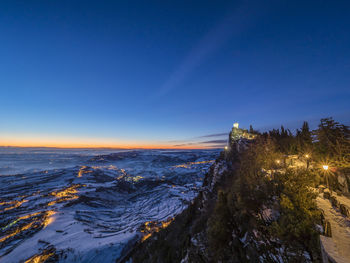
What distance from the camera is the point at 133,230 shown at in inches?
2739

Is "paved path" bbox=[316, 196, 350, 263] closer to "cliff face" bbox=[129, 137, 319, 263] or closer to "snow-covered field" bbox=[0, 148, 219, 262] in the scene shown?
"cliff face" bbox=[129, 137, 319, 263]

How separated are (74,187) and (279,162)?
170045 millimetres

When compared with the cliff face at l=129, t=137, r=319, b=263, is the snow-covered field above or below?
below

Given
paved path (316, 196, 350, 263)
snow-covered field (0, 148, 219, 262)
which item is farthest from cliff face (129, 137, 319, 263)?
snow-covered field (0, 148, 219, 262)

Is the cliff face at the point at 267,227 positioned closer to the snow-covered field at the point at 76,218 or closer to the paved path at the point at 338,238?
the paved path at the point at 338,238

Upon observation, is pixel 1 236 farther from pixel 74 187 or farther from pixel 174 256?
pixel 174 256

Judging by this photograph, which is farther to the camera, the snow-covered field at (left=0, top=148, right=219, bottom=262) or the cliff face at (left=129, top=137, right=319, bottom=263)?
the snow-covered field at (left=0, top=148, right=219, bottom=262)

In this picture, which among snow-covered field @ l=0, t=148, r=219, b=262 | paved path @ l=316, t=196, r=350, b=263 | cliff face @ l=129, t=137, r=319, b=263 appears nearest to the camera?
paved path @ l=316, t=196, r=350, b=263

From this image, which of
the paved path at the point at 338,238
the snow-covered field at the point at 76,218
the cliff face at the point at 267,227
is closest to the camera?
the paved path at the point at 338,238

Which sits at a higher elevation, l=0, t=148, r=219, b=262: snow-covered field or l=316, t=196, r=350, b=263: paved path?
l=316, t=196, r=350, b=263: paved path

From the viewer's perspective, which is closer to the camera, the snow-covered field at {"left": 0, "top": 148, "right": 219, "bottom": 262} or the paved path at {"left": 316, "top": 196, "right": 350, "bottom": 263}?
the paved path at {"left": 316, "top": 196, "right": 350, "bottom": 263}

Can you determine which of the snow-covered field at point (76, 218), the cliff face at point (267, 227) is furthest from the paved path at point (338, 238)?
the snow-covered field at point (76, 218)

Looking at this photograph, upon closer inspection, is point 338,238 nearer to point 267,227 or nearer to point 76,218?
point 267,227

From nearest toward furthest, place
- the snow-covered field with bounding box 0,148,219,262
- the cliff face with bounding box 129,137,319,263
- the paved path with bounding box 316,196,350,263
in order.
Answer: the paved path with bounding box 316,196,350,263 < the cliff face with bounding box 129,137,319,263 < the snow-covered field with bounding box 0,148,219,262
